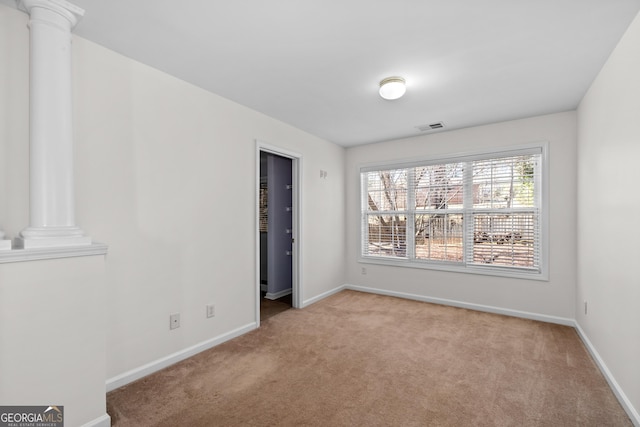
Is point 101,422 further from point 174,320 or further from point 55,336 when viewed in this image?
point 174,320

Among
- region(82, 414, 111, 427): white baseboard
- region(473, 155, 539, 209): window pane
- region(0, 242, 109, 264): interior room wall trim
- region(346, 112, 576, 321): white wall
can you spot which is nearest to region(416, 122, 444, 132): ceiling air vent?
region(346, 112, 576, 321): white wall

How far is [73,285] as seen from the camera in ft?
5.52

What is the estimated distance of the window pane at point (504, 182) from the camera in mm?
3674

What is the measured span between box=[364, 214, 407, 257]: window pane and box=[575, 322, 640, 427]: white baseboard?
2.29 m

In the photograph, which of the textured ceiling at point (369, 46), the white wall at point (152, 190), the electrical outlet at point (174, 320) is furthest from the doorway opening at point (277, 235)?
the electrical outlet at point (174, 320)

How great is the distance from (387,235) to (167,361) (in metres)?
3.39

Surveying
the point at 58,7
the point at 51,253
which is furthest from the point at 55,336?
the point at 58,7

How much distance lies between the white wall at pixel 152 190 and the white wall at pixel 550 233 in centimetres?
226

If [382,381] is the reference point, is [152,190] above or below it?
above

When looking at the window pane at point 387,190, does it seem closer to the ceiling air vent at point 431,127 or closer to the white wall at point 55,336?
the ceiling air vent at point 431,127

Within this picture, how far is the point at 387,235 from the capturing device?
4.79 metres

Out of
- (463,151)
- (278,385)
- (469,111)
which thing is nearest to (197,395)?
(278,385)

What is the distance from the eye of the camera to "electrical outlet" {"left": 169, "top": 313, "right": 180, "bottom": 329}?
2.52 meters

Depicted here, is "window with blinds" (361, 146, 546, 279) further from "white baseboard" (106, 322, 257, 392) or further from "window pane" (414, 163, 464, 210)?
"white baseboard" (106, 322, 257, 392)
